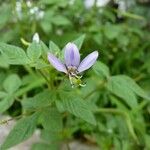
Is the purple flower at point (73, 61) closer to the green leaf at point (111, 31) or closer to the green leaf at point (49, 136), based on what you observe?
the green leaf at point (49, 136)

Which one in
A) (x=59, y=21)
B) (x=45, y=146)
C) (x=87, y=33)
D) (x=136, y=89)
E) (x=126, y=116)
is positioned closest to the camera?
(x=136, y=89)

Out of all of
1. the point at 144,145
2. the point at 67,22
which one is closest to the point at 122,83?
the point at 144,145

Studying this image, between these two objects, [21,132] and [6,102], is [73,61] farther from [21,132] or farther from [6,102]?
[6,102]

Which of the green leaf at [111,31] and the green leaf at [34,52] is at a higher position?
the green leaf at [34,52]

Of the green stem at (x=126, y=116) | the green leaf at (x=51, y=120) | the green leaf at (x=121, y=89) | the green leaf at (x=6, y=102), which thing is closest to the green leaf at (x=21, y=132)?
the green leaf at (x=51, y=120)

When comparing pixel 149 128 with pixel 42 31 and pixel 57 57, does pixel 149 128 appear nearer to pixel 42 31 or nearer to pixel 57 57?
pixel 42 31

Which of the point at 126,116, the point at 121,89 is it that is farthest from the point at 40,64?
the point at 126,116
